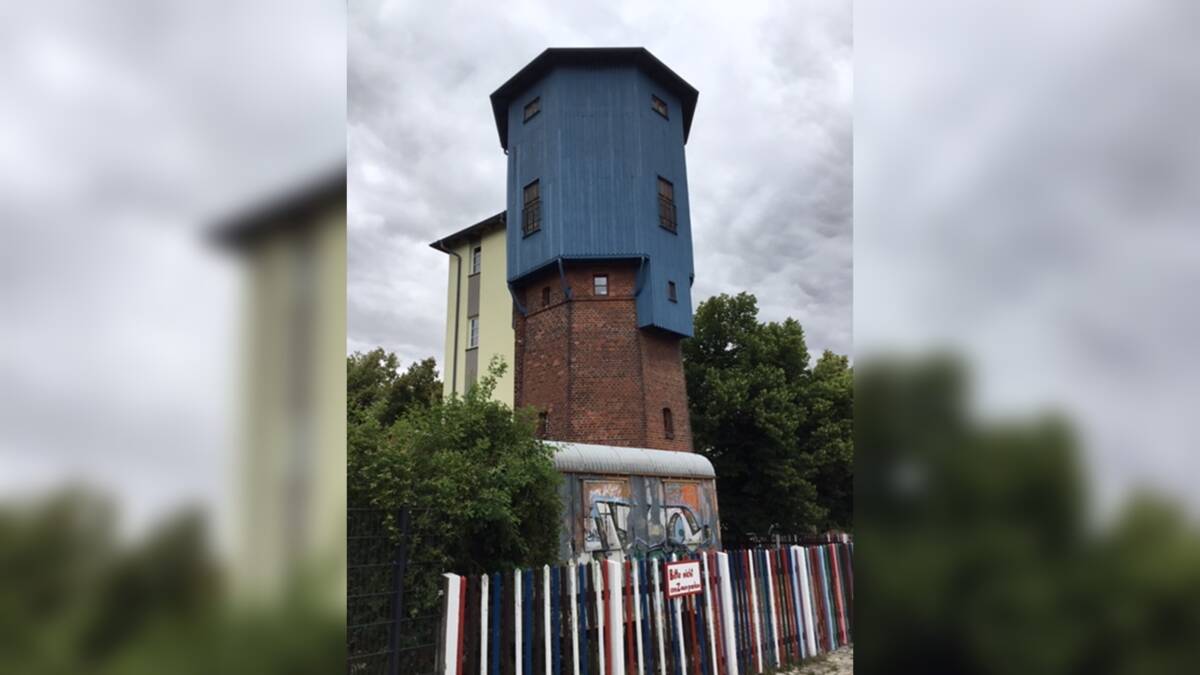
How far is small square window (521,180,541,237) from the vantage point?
40.2 feet

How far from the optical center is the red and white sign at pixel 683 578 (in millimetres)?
4932

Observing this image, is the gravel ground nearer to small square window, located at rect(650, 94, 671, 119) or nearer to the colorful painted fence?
the colorful painted fence

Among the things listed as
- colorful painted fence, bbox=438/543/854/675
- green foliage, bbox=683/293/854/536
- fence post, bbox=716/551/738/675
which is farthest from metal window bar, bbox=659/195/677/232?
fence post, bbox=716/551/738/675

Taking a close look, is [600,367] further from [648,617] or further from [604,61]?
[604,61]

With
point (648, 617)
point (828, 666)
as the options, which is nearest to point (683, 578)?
point (648, 617)

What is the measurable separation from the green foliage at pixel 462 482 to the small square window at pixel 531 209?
7.32 m

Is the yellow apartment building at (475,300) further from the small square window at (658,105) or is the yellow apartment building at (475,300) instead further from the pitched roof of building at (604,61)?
the pitched roof of building at (604,61)

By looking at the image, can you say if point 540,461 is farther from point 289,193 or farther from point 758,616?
point 289,193

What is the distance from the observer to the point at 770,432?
1513 cm

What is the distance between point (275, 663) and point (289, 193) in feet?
1.31

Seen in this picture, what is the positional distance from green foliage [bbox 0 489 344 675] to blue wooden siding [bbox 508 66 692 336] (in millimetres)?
10871

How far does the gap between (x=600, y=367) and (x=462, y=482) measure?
7952mm

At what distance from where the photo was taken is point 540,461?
514cm

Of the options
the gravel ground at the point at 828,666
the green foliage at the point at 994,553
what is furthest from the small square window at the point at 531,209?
the green foliage at the point at 994,553
